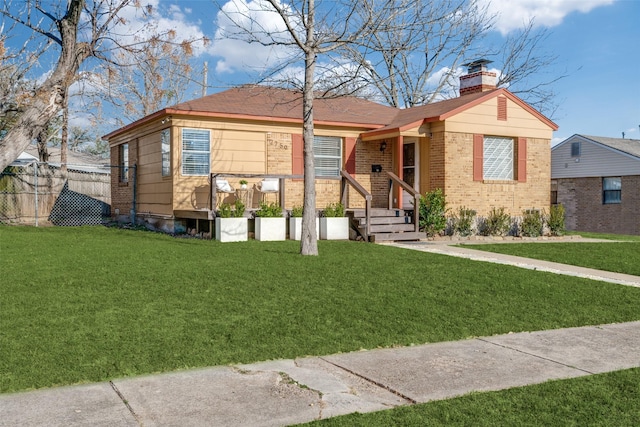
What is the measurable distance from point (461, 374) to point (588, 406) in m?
0.95

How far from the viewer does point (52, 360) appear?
4738 millimetres

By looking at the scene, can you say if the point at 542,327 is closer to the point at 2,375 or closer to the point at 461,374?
the point at 461,374

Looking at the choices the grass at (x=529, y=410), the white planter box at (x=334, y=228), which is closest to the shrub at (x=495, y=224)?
the white planter box at (x=334, y=228)

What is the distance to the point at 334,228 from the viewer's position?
15.1 metres

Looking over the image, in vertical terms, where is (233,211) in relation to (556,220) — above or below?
above

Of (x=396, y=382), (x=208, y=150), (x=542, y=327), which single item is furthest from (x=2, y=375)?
(x=208, y=150)

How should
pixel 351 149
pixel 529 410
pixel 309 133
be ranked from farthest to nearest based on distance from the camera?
pixel 351 149 → pixel 309 133 → pixel 529 410

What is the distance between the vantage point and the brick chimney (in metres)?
19.1

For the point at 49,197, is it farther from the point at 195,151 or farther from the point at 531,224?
the point at 531,224

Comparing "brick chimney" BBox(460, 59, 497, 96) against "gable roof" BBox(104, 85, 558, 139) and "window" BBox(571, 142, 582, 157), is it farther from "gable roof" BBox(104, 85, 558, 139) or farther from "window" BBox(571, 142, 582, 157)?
"window" BBox(571, 142, 582, 157)

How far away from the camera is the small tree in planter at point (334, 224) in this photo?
49.1 ft

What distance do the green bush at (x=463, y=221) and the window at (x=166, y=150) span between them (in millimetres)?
7768

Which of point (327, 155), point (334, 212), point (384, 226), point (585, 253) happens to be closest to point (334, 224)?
point (334, 212)

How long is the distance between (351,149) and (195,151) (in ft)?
15.0
